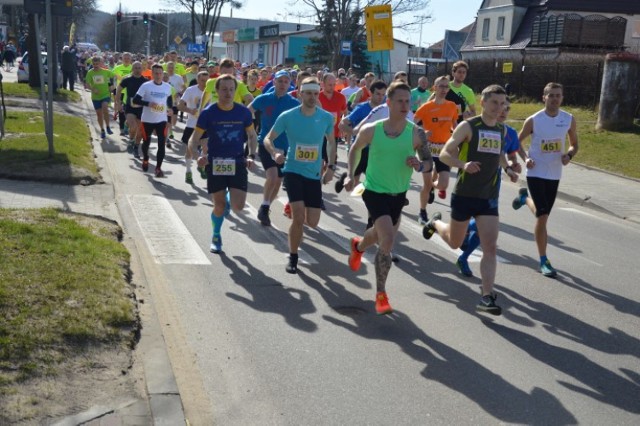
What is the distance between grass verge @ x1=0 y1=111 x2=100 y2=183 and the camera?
1255cm

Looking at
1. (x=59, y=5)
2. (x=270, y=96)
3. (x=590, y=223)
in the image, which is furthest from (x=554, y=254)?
(x=59, y=5)

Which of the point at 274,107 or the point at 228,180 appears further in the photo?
the point at 274,107

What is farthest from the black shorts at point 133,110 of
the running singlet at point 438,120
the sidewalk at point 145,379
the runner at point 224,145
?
the runner at point 224,145

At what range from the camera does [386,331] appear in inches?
260

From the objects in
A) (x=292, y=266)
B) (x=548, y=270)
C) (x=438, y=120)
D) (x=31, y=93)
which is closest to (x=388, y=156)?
(x=292, y=266)

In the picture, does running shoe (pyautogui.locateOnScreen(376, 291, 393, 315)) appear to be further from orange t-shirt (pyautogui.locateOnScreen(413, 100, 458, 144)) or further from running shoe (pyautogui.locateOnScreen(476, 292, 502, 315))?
orange t-shirt (pyautogui.locateOnScreen(413, 100, 458, 144))

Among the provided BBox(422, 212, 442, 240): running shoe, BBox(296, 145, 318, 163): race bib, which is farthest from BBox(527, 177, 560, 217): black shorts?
BBox(296, 145, 318, 163): race bib

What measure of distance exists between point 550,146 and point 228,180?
3382 millimetres

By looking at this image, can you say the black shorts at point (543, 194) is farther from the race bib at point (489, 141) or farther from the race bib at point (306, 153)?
the race bib at point (306, 153)

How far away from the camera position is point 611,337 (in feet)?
22.1

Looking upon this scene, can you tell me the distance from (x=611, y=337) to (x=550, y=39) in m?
42.2

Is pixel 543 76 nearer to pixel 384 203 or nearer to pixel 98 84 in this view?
pixel 98 84

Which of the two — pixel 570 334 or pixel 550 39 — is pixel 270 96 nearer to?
pixel 570 334

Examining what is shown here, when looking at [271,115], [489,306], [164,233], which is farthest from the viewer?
[271,115]
